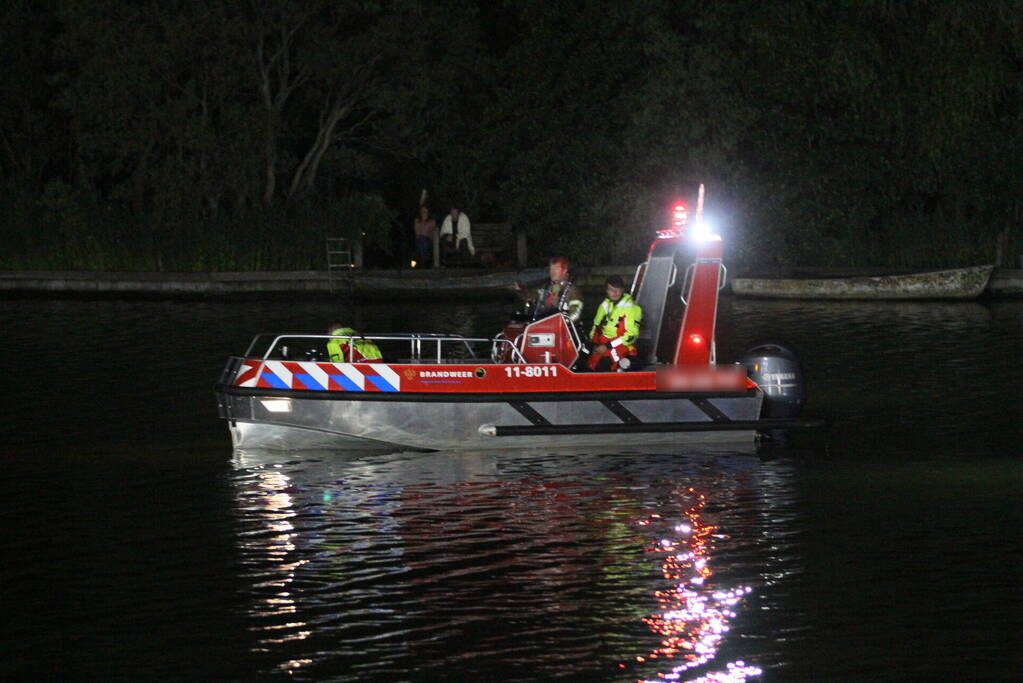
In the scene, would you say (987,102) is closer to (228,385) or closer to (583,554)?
(228,385)

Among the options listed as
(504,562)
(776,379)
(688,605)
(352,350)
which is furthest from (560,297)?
(688,605)

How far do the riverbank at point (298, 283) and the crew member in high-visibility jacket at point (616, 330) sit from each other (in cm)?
2081

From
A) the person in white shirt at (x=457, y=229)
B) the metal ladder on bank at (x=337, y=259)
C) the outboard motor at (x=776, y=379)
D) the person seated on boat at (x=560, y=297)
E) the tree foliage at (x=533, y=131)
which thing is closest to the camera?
the outboard motor at (x=776, y=379)

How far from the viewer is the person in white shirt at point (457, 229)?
42.2 meters

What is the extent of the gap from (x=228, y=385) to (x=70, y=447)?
1843mm

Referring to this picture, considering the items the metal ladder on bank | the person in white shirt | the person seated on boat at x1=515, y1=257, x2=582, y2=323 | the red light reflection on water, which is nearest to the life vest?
the person seated on boat at x1=515, y1=257, x2=582, y2=323

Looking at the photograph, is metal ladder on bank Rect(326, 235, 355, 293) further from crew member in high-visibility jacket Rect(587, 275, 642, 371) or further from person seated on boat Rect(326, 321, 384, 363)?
crew member in high-visibility jacket Rect(587, 275, 642, 371)

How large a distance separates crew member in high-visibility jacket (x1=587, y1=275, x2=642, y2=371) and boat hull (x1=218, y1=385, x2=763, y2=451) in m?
0.67

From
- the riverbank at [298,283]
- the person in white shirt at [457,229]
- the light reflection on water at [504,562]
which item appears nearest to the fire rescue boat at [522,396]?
the light reflection on water at [504,562]

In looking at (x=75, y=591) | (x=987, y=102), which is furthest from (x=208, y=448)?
→ (x=987, y=102)

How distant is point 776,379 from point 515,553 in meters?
5.21

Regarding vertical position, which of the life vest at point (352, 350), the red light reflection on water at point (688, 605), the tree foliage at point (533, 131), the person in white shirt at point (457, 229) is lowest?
the red light reflection on water at point (688, 605)

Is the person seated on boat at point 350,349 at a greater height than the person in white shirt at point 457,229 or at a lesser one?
lesser

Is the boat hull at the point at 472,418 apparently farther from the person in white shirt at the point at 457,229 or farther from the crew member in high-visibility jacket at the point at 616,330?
the person in white shirt at the point at 457,229
